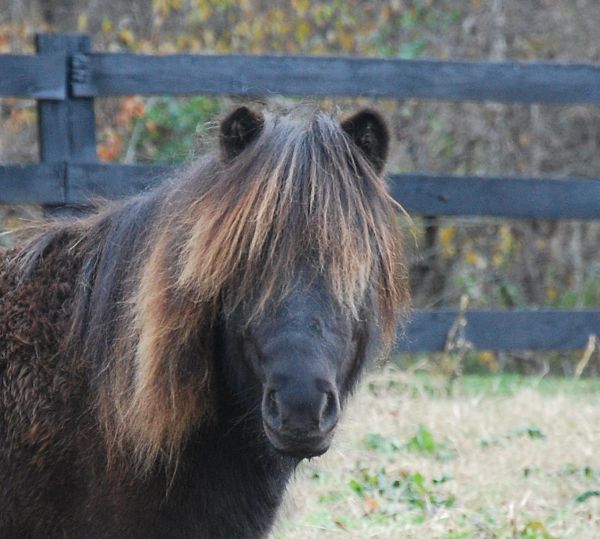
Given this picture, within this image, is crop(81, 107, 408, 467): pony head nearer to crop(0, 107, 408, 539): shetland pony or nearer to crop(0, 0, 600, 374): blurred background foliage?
crop(0, 107, 408, 539): shetland pony

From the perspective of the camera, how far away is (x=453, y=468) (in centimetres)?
481

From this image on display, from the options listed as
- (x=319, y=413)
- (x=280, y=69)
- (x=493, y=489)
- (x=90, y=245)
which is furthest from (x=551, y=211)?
(x=319, y=413)

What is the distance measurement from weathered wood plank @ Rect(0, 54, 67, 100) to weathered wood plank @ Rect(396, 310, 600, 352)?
2582 mm

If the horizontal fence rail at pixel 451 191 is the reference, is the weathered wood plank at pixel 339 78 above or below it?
above

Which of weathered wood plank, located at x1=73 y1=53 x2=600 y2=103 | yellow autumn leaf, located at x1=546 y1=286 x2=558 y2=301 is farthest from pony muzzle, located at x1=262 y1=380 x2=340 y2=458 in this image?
yellow autumn leaf, located at x1=546 y1=286 x2=558 y2=301

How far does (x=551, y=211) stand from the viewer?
21.0 ft

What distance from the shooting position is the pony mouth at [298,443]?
7.50 ft

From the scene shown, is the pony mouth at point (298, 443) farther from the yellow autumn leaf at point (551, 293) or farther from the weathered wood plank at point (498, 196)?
the yellow autumn leaf at point (551, 293)

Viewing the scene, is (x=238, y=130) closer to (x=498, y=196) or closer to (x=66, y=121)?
(x=66, y=121)

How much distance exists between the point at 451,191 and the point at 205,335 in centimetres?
389

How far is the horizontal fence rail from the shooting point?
550 centimetres

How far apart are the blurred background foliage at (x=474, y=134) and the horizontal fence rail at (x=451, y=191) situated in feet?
8.03

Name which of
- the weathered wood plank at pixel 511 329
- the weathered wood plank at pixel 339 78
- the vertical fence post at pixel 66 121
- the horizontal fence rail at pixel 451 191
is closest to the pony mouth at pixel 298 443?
the horizontal fence rail at pixel 451 191

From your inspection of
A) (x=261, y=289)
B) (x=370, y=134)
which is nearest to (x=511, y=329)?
(x=370, y=134)
